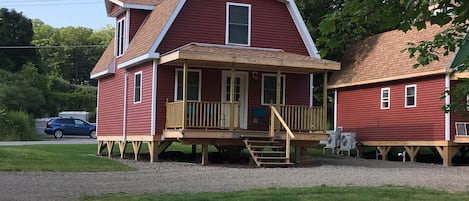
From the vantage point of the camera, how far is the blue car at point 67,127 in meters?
46.5

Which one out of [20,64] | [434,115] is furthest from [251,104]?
[20,64]

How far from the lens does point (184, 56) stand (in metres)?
19.0

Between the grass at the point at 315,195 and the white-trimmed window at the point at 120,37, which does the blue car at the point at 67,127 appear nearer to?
the white-trimmed window at the point at 120,37

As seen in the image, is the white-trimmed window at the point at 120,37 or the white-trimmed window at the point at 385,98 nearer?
the white-trimmed window at the point at 120,37

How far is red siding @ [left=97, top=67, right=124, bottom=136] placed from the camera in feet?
83.0

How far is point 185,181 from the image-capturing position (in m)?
14.4

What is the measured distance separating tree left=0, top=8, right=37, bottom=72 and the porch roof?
4717 cm

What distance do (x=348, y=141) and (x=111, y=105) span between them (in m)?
10.4

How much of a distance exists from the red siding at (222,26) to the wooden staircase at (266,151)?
13.5 feet

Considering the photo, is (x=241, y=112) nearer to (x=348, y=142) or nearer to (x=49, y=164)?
(x=49, y=164)

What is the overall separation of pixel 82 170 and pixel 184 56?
14.5ft

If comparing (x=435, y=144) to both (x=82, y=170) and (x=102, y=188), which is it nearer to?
(x=82, y=170)

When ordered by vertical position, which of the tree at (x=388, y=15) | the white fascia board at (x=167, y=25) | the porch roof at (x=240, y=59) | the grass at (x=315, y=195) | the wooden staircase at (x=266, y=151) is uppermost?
the white fascia board at (x=167, y=25)

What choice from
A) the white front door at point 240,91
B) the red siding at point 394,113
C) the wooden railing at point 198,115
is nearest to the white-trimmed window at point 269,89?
the white front door at point 240,91
